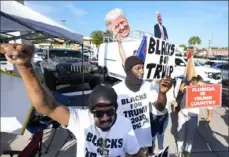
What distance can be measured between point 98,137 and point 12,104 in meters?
3.55

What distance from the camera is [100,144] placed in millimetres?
1820

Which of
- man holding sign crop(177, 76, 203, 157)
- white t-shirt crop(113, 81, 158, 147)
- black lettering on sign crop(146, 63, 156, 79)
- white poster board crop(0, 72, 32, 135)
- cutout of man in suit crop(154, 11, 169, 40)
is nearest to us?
white t-shirt crop(113, 81, 158, 147)

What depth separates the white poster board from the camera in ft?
15.7

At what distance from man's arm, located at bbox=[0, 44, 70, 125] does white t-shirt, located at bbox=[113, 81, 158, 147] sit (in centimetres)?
121

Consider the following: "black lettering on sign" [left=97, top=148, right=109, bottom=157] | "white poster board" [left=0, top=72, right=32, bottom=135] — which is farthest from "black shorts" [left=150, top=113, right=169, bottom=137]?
"white poster board" [left=0, top=72, right=32, bottom=135]

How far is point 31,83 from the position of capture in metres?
1.52

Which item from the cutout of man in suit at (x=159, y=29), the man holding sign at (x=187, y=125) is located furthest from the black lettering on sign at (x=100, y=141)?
the man holding sign at (x=187, y=125)

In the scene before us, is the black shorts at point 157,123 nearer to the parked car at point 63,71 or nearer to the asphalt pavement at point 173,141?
→ the asphalt pavement at point 173,141

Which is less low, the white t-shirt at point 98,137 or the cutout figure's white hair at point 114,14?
the cutout figure's white hair at point 114,14

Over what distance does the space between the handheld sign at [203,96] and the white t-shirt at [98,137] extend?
251 cm

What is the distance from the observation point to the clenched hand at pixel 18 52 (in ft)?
4.18

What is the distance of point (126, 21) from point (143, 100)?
106 centimetres

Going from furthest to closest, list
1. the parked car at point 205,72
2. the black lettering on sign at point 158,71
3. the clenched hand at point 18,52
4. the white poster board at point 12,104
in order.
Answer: the parked car at point 205,72, the white poster board at point 12,104, the black lettering on sign at point 158,71, the clenched hand at point 18,52

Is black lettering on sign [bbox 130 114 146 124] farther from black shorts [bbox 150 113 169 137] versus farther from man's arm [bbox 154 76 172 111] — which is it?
black shorts [bbox 150 113 169 137]
